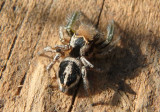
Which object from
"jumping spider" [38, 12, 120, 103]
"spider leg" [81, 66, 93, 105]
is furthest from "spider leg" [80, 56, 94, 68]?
"spider leg" [81, 66, 93, 105]

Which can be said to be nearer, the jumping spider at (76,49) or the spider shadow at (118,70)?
the jumping spider at (76,49)

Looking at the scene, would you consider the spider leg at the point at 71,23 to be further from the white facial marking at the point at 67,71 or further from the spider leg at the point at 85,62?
the white facial marking at the point at 67,71

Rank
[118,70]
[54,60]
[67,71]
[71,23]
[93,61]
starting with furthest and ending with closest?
[71,23], [93,61], [118,70], [54,60], [67,71]

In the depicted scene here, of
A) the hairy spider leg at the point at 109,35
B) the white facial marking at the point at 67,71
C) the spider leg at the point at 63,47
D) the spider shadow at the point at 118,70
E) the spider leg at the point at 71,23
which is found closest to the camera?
the white facial marking at the point at 67,71

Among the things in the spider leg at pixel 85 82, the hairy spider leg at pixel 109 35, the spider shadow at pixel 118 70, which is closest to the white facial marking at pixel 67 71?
the spider leg at pixel 85 82

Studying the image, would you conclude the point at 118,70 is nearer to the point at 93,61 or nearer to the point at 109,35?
the point at 93,61

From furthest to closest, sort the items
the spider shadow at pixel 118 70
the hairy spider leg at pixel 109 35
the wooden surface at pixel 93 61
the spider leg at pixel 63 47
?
the hairy spider leg at pixel 109 35, the spider leg at pixel 63 47, the spider shadow at pixel 118 70, the wooden surface at pixel 93 61

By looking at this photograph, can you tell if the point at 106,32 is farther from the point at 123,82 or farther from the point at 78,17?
the point at 123,82

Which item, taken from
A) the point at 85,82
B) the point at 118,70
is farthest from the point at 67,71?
the point at 118,70
